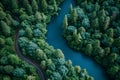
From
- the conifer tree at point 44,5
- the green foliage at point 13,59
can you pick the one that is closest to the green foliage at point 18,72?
the green foliage at point 13,59

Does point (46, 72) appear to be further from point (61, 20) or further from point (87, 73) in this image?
point (61, 20)

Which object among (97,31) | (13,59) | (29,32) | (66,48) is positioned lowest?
(66,48)

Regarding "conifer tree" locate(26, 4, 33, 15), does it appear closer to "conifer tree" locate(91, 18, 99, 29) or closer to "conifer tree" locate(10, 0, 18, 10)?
"conifer tree" locate(10, 0, 18, 10)

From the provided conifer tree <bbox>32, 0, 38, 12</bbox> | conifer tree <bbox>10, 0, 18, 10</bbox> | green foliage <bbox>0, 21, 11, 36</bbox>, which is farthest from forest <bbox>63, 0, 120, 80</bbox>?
green foliage <bbox>0, 21, 11, 36</bbox>

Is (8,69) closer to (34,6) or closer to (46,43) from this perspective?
(46,43)

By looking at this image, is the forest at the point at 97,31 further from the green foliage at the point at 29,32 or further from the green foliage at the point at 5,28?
the green foliage at the point at 5,28

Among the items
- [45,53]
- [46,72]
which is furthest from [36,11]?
[46,72]

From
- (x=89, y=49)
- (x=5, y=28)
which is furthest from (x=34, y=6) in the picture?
(x=89, y=49)

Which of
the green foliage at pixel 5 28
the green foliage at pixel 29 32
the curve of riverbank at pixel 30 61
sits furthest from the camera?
Answer: the green foliage at pixel 29 32
